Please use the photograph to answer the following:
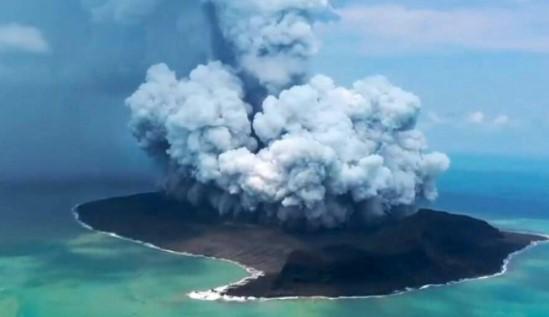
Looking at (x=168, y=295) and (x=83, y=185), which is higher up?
(x=83, y=185)

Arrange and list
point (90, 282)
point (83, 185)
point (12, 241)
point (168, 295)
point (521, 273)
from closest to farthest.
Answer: point (168, 295) → point (90, 282) → point (521, 273) → point (12, 241) → point (83, 185)

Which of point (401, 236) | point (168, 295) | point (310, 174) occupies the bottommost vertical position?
point (168, 295)

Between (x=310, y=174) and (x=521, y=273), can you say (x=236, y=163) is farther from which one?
(x=521, y=273)

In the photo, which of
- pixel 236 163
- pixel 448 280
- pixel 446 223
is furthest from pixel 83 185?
pixel 448 280

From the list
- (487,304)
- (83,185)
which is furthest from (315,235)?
(83,185)

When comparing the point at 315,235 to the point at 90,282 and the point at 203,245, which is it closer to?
the point at 203,245

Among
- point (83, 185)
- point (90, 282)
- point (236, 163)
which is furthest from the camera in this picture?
point (83, 185)

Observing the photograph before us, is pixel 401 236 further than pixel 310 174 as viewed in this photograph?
No
